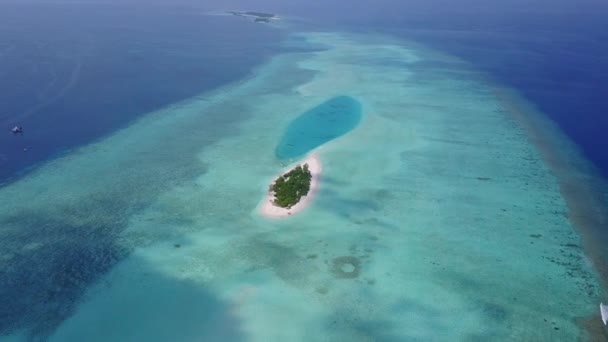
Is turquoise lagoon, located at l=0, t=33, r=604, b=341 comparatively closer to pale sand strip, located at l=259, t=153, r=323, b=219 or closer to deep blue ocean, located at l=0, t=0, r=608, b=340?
pale sand strip, located at l=259, t=153, r=323, b=219

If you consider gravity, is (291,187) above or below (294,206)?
above

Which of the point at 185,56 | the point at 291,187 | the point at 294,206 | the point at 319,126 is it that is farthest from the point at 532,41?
the point at 294,206

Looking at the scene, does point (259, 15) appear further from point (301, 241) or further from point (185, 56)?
point (301, 241)

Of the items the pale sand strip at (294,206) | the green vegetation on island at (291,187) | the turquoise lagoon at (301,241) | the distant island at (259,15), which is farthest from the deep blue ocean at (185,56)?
the green vegetation on island at (291,187)

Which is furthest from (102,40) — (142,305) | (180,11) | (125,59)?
(142,305)

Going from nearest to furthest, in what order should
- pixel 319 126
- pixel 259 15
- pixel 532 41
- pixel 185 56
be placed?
pixel 319 126 < pixel 185 56 < pixel 532 41 < pixel 259 15

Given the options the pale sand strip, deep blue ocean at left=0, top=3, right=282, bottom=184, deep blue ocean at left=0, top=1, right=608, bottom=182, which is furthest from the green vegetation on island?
deep blue ocean at left=0, top=1, right=608, bottom=182

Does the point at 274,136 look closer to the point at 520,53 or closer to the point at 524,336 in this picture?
the point at 524,336
